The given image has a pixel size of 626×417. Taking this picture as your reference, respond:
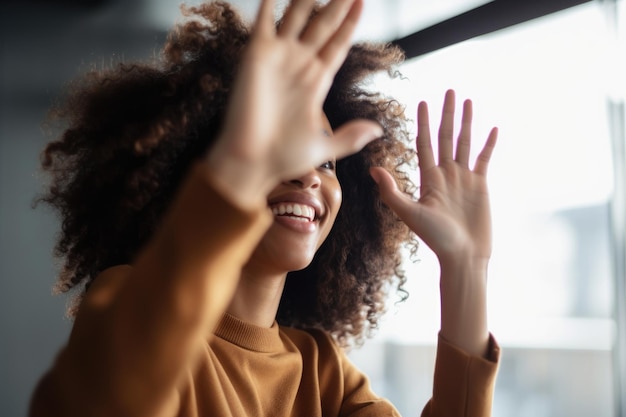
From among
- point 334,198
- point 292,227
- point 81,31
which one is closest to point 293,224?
point 292,227

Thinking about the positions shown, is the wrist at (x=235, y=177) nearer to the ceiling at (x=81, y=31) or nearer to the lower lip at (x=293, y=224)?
the lower lip at (x=293, y=224)

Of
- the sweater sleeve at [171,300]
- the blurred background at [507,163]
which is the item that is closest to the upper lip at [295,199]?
the sweater sleeve at [171,300]

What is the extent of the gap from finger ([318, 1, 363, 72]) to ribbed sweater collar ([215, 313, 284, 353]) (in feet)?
1.87

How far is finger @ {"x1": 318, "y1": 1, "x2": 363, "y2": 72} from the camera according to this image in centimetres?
89

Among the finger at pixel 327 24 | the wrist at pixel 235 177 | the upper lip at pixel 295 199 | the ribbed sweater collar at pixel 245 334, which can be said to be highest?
the finger at pixel 327 24

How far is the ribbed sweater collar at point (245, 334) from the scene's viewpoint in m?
1.29

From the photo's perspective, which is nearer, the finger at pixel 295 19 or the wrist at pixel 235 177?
the wrist at pixel 235 177

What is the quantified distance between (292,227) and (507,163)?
144 cm

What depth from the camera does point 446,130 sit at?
1.37 metres

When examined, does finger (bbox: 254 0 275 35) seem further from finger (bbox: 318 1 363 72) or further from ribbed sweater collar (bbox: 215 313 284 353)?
ribbed sweater collar (bbox: 215 313 284 353)

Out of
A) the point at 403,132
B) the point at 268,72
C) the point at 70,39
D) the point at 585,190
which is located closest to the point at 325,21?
the point at 268,72

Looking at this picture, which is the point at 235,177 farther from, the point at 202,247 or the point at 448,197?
the point at 448,197

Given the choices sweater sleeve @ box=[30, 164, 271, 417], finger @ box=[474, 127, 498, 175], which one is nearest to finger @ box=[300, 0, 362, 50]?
sweater sleeve @ box=[30, 164, 271, 417]

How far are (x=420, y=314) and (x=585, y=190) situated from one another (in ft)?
3.03
